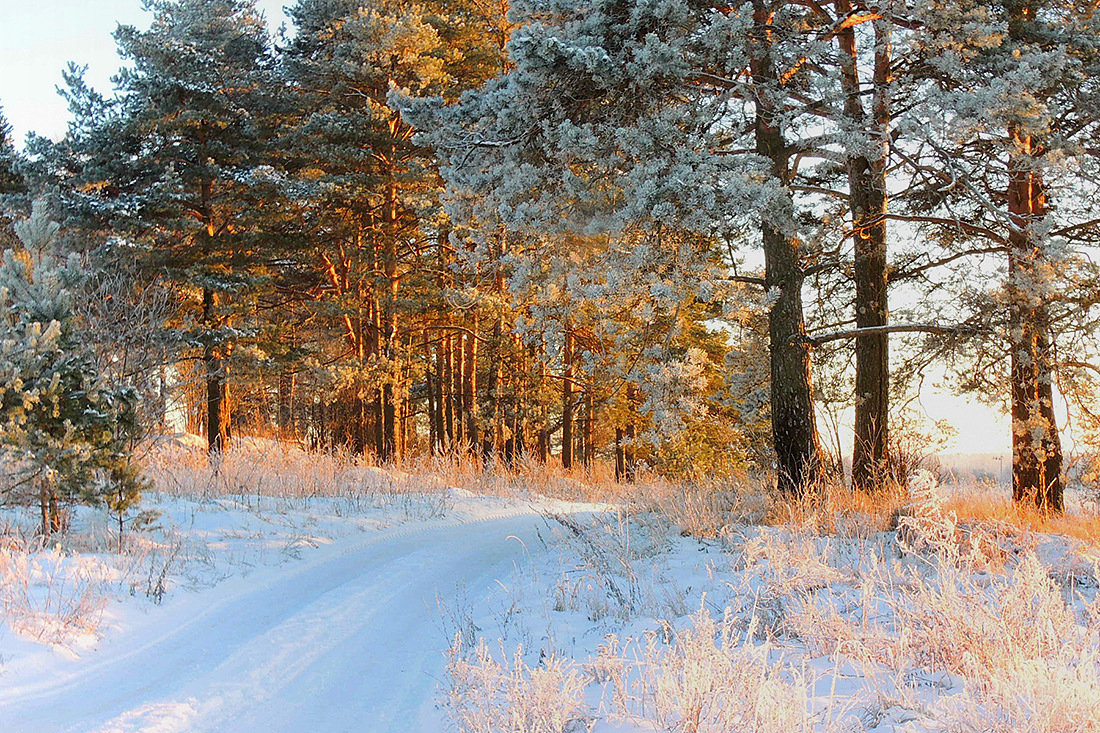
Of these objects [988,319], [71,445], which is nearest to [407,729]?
[71,445]

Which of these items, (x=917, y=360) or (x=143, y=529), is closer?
(x=143, y=529)

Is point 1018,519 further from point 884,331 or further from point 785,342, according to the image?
point 884,331

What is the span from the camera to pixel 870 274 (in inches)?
469

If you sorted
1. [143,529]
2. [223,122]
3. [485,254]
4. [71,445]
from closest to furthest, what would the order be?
1. [71,445]
2. [143,529]
3. [485,254]
4. [223,122]

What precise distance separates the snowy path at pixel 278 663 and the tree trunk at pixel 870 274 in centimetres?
601

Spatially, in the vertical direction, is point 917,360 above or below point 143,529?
above

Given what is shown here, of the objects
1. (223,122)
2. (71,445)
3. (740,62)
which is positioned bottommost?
(71,445)

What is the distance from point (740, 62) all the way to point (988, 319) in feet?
15.4

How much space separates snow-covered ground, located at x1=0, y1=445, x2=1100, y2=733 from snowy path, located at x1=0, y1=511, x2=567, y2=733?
22 millimetres

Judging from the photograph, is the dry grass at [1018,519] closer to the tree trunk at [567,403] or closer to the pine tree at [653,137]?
the pine tree at [653,137]

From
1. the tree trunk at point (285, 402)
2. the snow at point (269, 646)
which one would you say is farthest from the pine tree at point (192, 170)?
the snow at point (269, 646)

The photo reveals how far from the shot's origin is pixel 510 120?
10.8 meters

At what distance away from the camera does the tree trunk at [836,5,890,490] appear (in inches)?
431

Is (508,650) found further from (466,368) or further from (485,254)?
(466,368)
